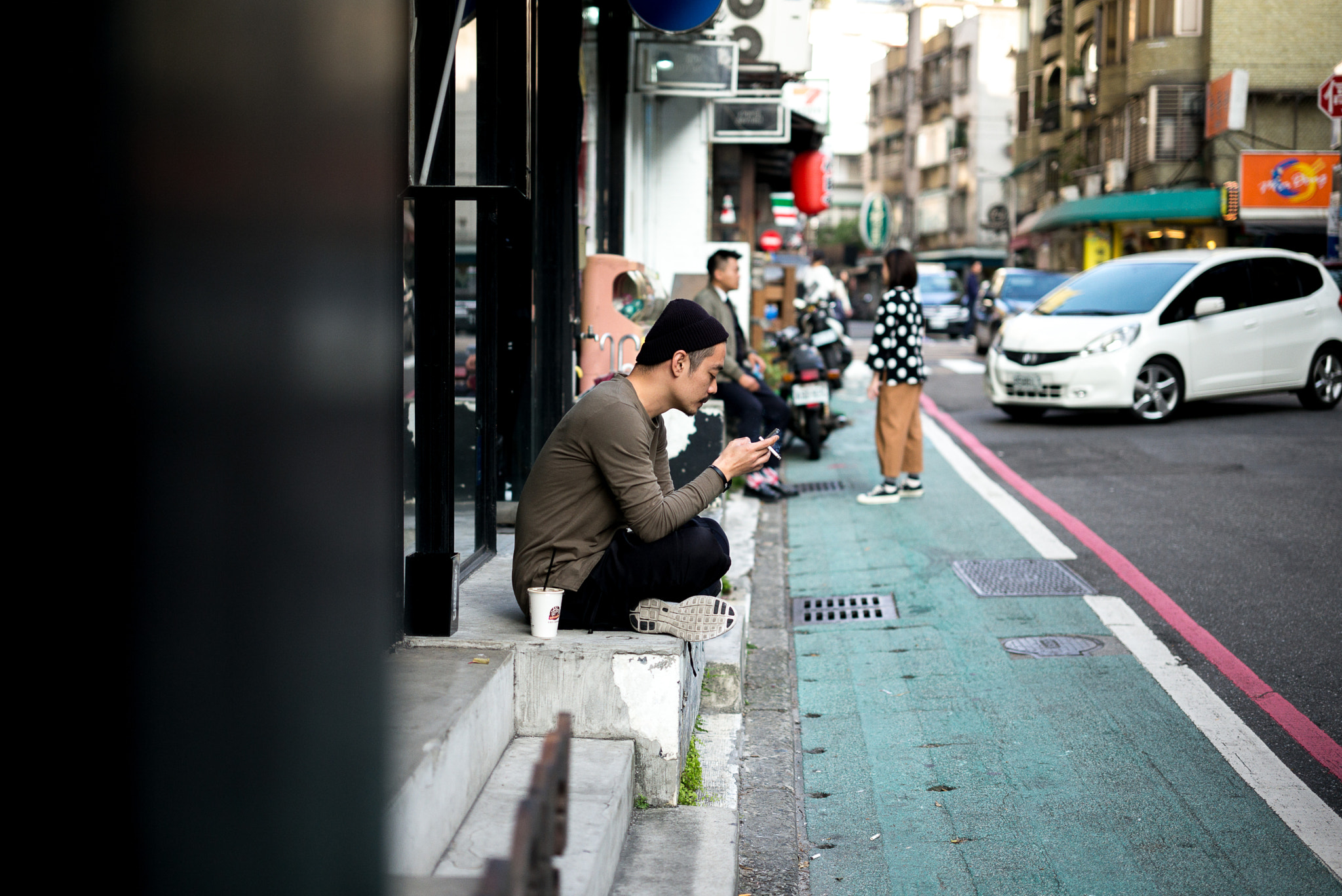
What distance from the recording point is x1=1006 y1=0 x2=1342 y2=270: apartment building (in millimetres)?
31250

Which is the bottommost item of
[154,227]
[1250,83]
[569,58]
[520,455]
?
[520,455]

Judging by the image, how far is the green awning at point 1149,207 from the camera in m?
31.6

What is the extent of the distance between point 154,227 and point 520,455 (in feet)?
15.8

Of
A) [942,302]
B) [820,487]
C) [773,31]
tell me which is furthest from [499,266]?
[942,302]

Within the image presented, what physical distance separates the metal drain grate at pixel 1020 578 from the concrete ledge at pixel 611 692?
10.3 feet

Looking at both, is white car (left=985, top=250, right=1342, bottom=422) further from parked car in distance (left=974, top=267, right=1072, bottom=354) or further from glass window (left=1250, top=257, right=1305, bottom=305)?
parked car in distance (left=974, top=267, right=1072, bottom=354)

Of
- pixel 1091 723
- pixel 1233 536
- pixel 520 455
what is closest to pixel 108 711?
pixel 1091 723

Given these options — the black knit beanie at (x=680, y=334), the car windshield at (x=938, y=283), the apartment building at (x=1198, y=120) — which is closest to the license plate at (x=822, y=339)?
the black knit beanie at (x=680, y=334)

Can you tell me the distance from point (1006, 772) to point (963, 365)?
1946 cm

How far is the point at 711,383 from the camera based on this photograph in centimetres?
415

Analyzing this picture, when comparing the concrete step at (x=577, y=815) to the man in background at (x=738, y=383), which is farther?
the man in background at (x=738, y=383)

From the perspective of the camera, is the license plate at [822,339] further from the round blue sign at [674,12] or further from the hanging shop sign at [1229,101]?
the hanging shop sign at [1229,101]

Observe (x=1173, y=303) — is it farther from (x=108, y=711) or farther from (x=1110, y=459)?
(x=108, y=711)

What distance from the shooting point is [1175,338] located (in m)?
13.1
